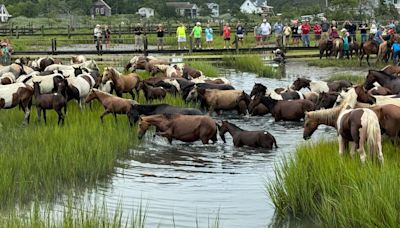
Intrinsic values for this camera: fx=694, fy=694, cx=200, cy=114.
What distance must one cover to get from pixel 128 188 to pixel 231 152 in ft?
11.8

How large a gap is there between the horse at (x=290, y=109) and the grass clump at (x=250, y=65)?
11.7 metres

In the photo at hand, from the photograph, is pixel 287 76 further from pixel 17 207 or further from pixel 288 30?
pixel 17 207

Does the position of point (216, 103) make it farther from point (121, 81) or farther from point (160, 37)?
point (160, 37)

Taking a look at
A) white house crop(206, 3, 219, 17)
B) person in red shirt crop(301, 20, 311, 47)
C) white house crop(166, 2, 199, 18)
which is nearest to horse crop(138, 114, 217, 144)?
person in red shirt crop(301, 20, 311, 47)

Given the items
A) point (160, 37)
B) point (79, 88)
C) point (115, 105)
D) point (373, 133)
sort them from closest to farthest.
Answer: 1. point (373, 133)
2. point (115, 105)
3. point (79, 88)
4. point (160, 37)

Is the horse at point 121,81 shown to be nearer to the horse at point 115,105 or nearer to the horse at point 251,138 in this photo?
the horse at point 115,105

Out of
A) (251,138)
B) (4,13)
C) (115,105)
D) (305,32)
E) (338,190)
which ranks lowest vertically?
(251,138)

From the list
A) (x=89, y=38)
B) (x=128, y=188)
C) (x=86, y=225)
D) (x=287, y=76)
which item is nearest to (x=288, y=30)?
(x=287, y=76)

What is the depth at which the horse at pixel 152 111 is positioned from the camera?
52.5ft

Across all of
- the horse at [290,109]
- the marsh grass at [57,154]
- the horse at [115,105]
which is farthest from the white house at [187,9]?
the marsh grass at [57,154]

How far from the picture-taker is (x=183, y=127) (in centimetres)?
1478

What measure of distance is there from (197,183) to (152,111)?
4.81 metres

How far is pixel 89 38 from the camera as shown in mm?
58812

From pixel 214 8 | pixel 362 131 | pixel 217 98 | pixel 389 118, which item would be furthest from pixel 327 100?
pixel 214 8
